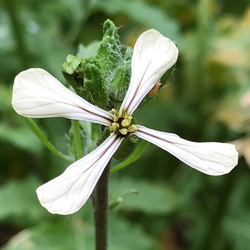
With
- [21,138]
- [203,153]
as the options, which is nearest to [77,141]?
[203,153]

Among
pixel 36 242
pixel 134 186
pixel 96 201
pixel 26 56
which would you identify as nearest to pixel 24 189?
pixel 36 242

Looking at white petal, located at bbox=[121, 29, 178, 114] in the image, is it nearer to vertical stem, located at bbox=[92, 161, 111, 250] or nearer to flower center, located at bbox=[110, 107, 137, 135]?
flower center, located at bbox=[110, 107, 137, 135]

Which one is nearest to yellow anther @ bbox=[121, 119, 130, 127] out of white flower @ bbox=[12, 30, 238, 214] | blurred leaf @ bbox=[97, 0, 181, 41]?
white flower @ bbox=[12, 30, 238, 214]

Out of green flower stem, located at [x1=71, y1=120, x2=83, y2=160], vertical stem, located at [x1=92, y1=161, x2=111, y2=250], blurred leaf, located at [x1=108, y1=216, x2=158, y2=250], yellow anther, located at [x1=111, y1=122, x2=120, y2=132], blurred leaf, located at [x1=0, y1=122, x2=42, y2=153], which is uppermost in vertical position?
yellow anther, located at [x1=111, y1=122, x2=120, y2=132]

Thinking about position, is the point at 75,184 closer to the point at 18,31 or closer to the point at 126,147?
the point at 126,147

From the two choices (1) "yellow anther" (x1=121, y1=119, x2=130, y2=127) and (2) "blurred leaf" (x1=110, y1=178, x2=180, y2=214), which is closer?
(1) "yellow anther" (x1=121, y1=119, x2=130, y2=127)

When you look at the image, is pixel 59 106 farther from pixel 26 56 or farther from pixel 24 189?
pixel 26 56
